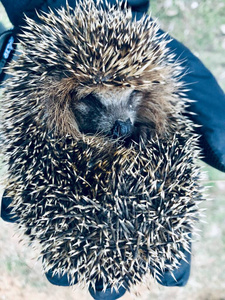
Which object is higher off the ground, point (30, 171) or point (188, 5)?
point (188, 5)

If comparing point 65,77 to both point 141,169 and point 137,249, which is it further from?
point 137,249

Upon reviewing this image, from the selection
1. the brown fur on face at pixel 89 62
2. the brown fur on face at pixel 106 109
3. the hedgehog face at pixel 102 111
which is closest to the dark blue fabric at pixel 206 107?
the brown fur on face at pixel 106 109

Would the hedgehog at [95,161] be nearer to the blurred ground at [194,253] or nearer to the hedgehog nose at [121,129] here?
the hedgehog nose at [121,129]

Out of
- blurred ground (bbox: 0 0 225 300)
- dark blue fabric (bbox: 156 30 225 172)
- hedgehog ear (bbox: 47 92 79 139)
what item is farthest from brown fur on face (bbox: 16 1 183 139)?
blurred ground (bbox: 0 0 225 300)

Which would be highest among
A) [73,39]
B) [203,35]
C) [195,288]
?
[203,35]

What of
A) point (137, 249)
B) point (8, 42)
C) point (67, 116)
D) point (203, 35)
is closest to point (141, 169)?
point (137, 249)

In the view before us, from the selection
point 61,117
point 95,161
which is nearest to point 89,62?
point 61,117

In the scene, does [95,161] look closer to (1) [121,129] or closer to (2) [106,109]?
(1) [121,129]
